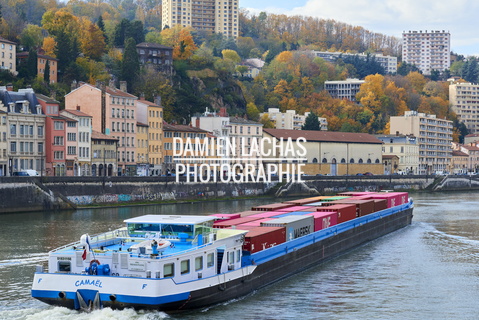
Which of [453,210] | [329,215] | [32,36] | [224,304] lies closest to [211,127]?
[32,36]

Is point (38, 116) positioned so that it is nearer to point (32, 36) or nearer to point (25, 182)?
point (25, 182)

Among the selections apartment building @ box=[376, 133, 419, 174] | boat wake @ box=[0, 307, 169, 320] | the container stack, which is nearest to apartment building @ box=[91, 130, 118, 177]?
the container stack

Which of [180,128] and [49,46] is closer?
[180,128]

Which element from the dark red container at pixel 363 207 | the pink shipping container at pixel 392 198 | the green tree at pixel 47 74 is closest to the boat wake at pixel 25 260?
the dark red container at pixel 363 207

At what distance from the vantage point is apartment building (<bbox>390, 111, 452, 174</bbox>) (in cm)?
16462

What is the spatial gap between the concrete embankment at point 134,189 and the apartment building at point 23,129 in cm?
810

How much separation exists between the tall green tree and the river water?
198 ft

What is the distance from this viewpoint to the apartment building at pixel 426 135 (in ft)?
540

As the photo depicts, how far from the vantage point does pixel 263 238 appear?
39031 mm

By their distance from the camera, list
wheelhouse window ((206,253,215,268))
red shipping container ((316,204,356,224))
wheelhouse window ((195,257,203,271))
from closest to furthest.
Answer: wheelhouse window ((195,257,203,271))
wheelhouse window ((206,253,215,268))
red shipping container ((316,204,356,224))

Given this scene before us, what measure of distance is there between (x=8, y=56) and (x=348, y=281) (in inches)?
3285

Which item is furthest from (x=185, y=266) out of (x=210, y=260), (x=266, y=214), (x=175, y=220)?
(x=266, y=214)

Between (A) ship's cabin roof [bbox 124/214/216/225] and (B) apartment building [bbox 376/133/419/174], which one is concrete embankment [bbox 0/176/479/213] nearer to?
(B) apartment building [bbox 376/133/419/174]

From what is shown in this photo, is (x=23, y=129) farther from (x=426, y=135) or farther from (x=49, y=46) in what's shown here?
(x=426, y=135)
